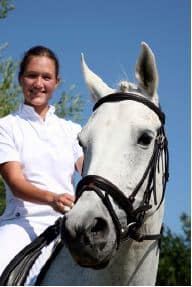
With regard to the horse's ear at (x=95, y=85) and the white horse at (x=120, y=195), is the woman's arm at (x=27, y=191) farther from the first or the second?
the horse's ear at (x=95, y=85)

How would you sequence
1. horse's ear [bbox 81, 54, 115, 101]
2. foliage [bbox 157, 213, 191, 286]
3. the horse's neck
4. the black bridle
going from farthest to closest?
foliage [bbox 157, 213, 191, 286], horse's ear [bbox 81, 54, 115, 101], the horse's neck, the black bridle

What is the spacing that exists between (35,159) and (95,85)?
69 centimetres

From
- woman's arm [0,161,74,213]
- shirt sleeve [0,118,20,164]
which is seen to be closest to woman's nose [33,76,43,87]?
shirt sleeve [0,118,20,164]

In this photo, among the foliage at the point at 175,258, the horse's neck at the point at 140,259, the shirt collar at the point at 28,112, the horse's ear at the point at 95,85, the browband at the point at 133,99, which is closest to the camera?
the horse's neck at the point at 140,259

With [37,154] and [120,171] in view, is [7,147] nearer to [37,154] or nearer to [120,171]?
[37,154]

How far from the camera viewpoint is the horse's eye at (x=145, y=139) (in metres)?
3.22

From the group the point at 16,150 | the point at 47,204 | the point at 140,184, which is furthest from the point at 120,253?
the point at 16,150

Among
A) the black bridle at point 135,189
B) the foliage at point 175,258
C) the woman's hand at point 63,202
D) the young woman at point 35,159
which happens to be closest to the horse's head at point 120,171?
the black bridle at point 135,189

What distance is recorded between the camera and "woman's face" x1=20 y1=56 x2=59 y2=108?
4.26 metres

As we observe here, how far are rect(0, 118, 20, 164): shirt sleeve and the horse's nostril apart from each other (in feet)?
4.03

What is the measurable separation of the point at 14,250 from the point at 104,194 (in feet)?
3.42

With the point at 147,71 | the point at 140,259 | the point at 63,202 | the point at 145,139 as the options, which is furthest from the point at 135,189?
the point at 147,71

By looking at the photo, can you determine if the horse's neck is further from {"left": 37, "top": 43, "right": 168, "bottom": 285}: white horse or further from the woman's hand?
the woman's hand

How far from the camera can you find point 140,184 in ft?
10.2
